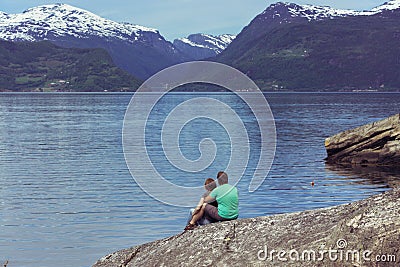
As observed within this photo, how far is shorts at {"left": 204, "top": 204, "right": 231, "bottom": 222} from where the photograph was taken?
16.3 meters

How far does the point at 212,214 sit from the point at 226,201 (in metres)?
0.51

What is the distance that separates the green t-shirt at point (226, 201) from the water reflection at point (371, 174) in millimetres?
24944

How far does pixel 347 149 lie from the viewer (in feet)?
160

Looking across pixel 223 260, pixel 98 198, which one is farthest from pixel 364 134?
pixel 223 260

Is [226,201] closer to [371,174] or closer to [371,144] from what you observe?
[371,174]

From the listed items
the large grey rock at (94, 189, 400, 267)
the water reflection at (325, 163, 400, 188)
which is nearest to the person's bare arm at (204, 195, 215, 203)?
the large grey rock at (94, 189, 400, 267)

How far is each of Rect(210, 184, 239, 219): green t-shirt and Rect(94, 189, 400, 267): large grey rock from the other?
3.11m

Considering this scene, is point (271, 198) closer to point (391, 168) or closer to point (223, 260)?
point (391, 168)

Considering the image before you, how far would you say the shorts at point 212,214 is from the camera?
1627 cm

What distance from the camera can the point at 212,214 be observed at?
53.6 feet

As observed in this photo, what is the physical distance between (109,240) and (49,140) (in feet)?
174

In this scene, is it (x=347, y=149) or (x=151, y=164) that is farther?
(x=151, y=164)

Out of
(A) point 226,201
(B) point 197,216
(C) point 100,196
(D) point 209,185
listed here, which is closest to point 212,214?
(B) point 197,216

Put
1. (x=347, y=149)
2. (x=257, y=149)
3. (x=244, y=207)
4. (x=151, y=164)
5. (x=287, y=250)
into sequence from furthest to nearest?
(x=257, y=149), (x=151, y=164), (x=347, y=149), (x=244, y=207), (x=287, y=250)
